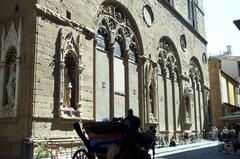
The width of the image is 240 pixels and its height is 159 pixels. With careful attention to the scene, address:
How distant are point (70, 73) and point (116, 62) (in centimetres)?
466

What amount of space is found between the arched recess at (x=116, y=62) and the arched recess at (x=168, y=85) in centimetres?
344

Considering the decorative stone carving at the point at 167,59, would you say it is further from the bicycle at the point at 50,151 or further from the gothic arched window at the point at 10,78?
the bicycle at the point at 50,151

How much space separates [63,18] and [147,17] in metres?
9.64

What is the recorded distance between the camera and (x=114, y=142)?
26.9ft

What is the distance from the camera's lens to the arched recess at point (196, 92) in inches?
1233

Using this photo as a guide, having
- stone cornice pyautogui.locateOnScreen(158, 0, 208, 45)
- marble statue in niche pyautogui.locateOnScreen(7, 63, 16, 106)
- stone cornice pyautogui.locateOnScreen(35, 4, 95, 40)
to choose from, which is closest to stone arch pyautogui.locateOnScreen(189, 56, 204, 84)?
stone cornice pyautogui.locateOnScreen(158, 0, 208, 45)

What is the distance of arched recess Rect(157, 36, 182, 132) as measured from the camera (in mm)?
24953

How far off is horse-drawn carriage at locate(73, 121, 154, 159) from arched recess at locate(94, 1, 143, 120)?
7.78 meters

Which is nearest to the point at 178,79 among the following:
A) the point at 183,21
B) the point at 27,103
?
the point at 183,21

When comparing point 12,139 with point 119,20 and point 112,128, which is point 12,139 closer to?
point 112,128

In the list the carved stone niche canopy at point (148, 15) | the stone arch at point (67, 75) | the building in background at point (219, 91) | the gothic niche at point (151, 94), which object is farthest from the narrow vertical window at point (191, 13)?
the stone arch at point (67, 75)

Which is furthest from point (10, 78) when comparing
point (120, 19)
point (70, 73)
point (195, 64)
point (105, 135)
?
point (195, 64)

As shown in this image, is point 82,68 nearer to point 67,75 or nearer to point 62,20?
point 67,75

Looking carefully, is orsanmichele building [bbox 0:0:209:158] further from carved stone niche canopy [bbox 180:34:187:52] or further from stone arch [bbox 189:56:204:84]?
stone arch [bbox 189:56:204:84]
